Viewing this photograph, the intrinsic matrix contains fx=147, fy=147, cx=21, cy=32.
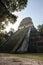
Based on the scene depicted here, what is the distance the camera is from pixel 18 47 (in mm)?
13492

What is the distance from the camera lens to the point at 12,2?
1761 cm

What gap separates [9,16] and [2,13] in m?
1.37

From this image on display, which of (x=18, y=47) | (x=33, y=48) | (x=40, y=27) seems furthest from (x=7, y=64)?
(x=40, y=27)

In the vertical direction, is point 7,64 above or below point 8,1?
below

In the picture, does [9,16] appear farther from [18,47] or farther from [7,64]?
[7,64]

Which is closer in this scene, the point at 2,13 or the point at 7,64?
the point at 7,64

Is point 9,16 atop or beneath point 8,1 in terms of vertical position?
beneath

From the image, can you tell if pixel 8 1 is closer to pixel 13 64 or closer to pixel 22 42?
→ pixel 22 42

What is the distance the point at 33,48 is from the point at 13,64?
927cm

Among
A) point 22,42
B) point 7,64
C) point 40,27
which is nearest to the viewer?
point 7,64

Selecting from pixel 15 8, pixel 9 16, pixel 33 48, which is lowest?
pixel 33 48

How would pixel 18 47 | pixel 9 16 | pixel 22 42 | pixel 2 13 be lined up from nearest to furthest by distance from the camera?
1. pixel 18 47
2. pixel 22 42
3. pixel 2 13
4. pixel 9 16

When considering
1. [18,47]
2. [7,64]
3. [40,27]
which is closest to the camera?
[7,64]

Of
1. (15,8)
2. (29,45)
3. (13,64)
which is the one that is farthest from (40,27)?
(13,64)
